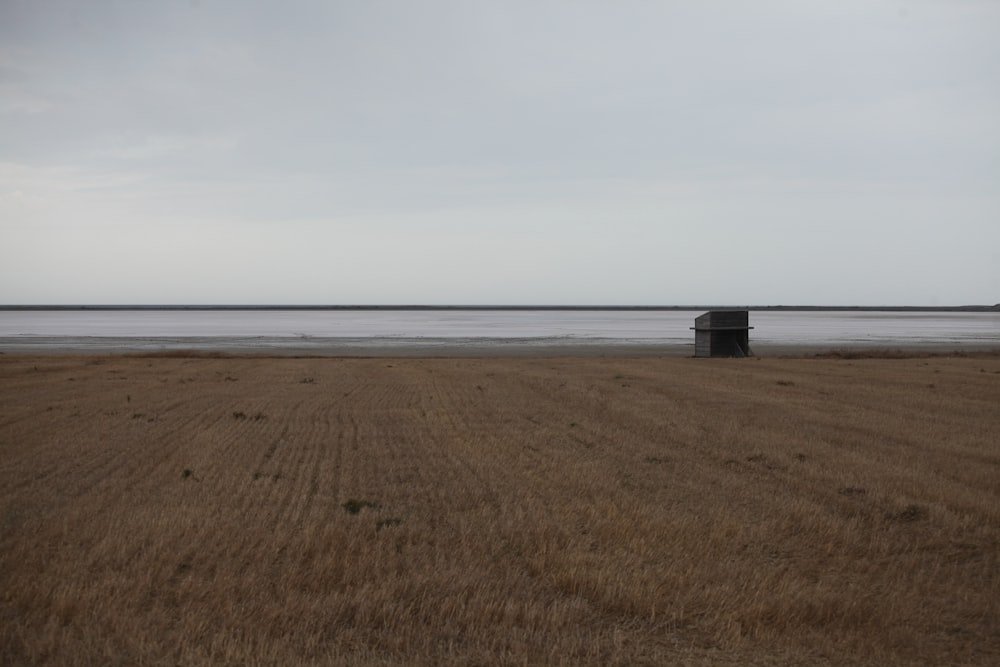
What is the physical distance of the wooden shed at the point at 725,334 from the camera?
43094mm

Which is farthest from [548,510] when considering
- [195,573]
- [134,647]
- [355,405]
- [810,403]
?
[810,403]

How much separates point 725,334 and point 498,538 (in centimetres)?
3632

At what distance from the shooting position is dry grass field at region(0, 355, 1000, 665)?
6.41 m

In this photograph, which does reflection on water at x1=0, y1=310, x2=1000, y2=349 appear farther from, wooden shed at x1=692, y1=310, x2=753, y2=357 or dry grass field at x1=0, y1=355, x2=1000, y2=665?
dry grass field at x1=0, y1=355, x2=1000, y2=665

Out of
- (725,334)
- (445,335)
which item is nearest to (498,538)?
(725,334)

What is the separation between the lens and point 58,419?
17578mm

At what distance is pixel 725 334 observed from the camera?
43312mm

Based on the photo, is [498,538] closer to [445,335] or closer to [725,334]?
[725,334]

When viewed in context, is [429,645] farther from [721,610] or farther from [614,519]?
[614,519]

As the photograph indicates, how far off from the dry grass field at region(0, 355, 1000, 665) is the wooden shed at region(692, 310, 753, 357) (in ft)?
79.1

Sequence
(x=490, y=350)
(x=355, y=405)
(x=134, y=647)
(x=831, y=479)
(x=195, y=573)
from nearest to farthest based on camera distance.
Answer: (x=134, y=647), (x=195, y=573), (x=831, y=479), (x=355, y=405), (x=490, y=350)

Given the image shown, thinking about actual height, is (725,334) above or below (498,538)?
above

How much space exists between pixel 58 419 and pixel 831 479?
587 inches

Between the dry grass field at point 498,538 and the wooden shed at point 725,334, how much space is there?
2412 cm
